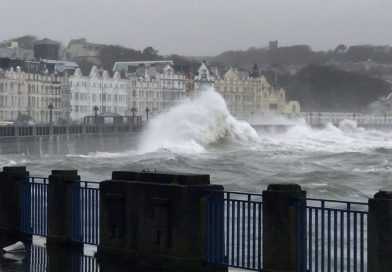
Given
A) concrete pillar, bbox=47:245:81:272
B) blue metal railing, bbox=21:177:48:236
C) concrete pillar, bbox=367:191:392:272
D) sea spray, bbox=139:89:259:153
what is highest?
concrete pillar, bbox=367:191:392:272

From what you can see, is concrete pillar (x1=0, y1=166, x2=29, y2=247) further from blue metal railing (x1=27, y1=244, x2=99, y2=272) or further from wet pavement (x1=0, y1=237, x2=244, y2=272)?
blue metal railing (x1=27, y1=244, x2=99, y2=272)

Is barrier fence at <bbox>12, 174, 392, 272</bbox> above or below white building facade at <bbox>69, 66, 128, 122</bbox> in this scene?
above

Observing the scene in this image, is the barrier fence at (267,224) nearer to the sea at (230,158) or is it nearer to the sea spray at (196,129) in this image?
the sea at (230,158)

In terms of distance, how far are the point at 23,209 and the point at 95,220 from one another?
171 cm

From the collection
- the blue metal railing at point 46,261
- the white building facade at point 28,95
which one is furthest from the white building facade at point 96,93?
the blue metal railing at point 46,261

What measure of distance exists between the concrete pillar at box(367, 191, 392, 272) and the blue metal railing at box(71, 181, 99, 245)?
4.54m

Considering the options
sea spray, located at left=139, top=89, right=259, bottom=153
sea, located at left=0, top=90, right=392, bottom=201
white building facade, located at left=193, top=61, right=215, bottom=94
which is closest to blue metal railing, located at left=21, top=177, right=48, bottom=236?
sea, located at left=0, top=90, right=392, bottom=201

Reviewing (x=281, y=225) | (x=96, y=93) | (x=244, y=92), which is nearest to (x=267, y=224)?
(x=281, y=225)

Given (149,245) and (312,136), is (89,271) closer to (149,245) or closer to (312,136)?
(149,245)

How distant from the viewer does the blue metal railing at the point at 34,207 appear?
45.4ft

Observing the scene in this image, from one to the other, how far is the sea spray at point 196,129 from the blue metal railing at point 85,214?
67.6 metres

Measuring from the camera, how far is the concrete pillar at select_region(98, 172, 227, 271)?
11.1 m

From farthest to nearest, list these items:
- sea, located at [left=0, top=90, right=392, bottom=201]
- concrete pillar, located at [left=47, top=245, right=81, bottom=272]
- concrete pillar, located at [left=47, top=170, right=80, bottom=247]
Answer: sea, located at [left=0, top=90, right=392, bottom=201] → concrete pillar, located at [left=47, top=170, right=80, bottom=247] → concrete pillar, located at [left=47, top=245, right=81, bottom=272]

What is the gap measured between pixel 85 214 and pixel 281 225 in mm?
3709
